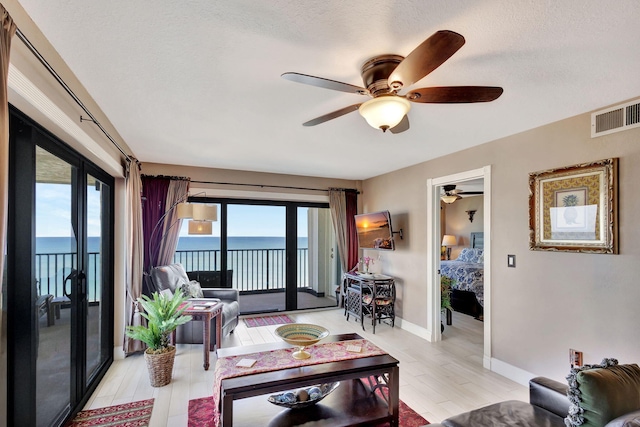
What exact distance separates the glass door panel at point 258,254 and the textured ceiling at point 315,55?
250 cm

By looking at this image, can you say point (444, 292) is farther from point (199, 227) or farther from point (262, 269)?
point (199, 227)

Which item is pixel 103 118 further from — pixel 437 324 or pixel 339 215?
pixel 437 324

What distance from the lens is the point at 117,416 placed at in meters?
2.39

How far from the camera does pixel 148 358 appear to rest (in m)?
2.83

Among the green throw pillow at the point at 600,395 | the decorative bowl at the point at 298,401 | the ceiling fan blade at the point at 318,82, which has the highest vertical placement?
the ceiling fan blade at the point at 318,82

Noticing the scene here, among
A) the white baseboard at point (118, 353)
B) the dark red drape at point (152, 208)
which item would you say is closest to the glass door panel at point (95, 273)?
the white baseboard at point (118, 353)

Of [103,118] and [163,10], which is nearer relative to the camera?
[163,10]

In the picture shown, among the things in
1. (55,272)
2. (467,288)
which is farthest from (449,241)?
(55,272)

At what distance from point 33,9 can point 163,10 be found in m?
0.56

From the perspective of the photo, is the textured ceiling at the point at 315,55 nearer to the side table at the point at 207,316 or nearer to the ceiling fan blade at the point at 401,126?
the ceiling fan blade at the point at 401,126

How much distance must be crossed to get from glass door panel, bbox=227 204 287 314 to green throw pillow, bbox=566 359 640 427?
14.8 ft

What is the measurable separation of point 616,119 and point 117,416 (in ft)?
14.3

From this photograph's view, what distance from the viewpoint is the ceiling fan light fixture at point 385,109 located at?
180 cm

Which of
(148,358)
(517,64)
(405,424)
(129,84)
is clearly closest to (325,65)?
(517,64)
